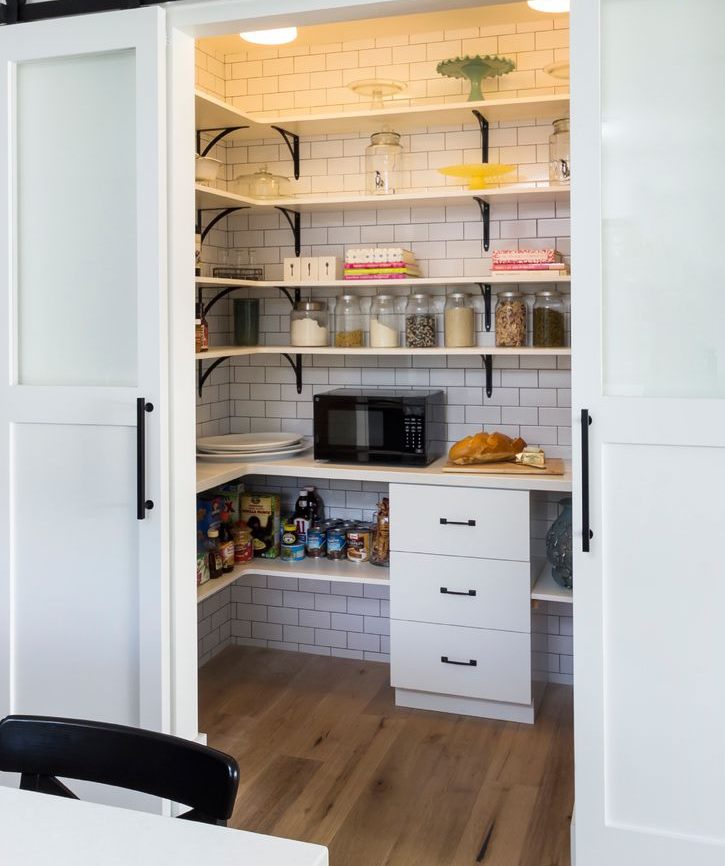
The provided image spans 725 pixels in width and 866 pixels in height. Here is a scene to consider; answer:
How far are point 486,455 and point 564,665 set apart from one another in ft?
3.17

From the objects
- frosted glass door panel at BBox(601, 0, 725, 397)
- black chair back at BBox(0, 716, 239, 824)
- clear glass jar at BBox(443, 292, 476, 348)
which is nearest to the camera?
black chair back at BBox(0, 716, 239, 824)

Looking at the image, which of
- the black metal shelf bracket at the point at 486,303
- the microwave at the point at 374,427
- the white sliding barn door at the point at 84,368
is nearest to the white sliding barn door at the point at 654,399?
the white sliding barn door at the point at 84,368

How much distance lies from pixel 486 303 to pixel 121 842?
9.52 ft

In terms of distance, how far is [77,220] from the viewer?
8.93 feet

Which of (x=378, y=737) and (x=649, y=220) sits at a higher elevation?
(x=649, y=220)

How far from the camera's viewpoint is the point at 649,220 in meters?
2.25

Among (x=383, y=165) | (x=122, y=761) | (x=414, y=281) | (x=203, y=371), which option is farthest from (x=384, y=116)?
(x=122, y=761)

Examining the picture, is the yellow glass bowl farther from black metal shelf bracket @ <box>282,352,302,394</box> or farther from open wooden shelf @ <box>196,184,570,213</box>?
black metal shelf bracket @ <box>282,352,302,394</box>

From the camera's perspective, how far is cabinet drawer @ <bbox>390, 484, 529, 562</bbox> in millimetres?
3395

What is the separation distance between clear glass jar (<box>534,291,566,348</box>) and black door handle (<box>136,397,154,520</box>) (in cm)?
162

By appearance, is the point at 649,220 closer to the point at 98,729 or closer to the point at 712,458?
the point at 712,458

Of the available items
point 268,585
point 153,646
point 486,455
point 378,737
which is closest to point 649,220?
point 486,455

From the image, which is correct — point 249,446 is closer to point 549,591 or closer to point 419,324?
point 419,324

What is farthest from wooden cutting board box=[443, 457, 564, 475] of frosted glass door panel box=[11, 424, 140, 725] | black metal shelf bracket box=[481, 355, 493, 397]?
frosted glass door panel box=[11, 424, 140, 725]
